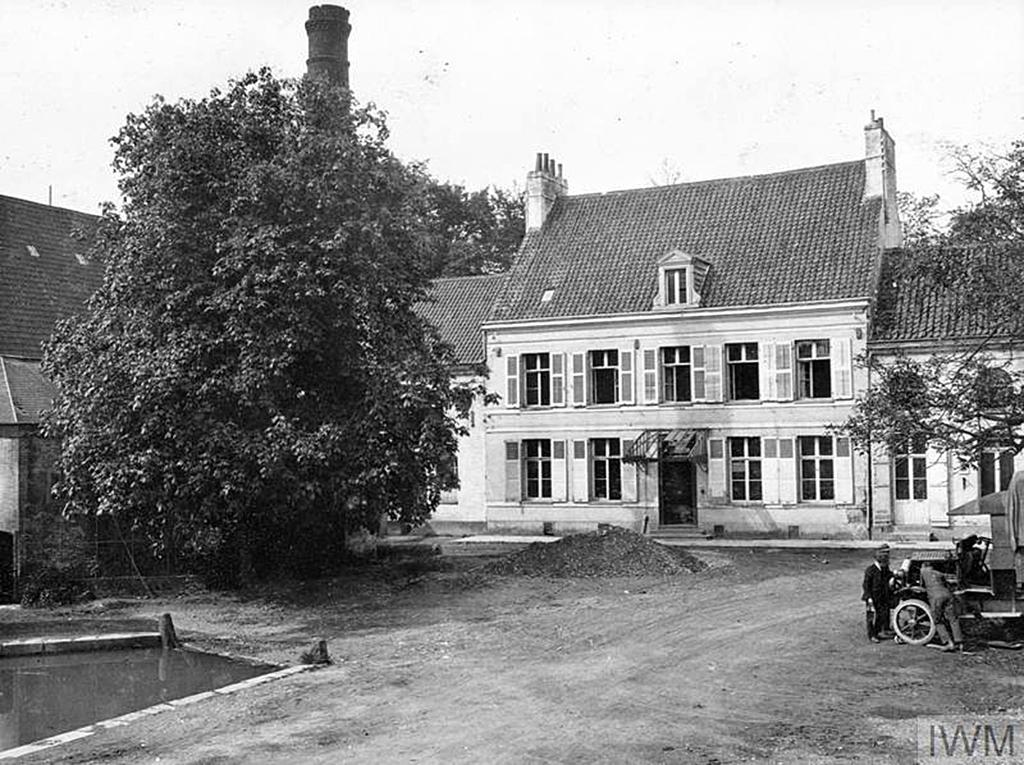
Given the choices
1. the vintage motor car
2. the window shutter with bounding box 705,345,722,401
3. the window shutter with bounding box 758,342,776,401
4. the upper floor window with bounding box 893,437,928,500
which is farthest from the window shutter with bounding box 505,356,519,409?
the vintage motor car

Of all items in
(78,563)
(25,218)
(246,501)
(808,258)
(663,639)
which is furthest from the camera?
(808,258)

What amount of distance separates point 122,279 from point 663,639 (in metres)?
12.2

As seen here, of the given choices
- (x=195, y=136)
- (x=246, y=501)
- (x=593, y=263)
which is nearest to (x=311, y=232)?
(x=195, y=136)

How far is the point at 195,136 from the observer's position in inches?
838

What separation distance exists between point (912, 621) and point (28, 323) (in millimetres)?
21495

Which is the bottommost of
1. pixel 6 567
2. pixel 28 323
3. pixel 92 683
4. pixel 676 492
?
pixel 92 683

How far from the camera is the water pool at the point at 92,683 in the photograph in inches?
516

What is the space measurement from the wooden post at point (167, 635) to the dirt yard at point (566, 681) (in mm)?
418

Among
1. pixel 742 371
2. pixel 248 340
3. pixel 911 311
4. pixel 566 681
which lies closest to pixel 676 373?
pixel 742 371

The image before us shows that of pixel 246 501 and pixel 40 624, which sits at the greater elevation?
pixel 246 501

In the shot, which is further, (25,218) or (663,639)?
(25,218)

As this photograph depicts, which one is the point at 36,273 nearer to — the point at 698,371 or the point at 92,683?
the point at 92,683

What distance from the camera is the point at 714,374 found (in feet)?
108

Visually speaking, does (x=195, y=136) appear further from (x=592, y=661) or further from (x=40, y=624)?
(x=592, y=661)
